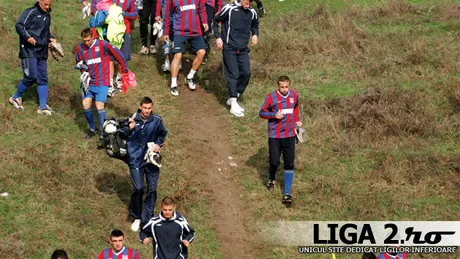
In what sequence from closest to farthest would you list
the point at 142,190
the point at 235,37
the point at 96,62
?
1. the point at 142,190
2. the point at 96,62
3. the point at 235,37

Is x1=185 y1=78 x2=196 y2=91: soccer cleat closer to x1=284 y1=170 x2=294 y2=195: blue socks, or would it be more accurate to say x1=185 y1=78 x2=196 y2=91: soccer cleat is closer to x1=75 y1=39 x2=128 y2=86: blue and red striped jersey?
x1=75 y1=39 x2=128 y2=86: blue and red striped jersey

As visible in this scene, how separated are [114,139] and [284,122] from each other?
8.84ft

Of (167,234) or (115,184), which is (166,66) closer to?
(115,184)

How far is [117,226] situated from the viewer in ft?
33.8

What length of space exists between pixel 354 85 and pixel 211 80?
310cm

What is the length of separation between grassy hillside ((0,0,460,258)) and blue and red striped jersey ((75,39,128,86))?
3.83ft

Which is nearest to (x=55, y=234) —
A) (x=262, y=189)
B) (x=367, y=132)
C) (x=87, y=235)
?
(x=87, y=235)

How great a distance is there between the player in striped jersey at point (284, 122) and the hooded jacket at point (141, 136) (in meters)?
1.89

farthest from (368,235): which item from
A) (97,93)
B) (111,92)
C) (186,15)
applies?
(111,92)

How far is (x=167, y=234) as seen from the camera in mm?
8414

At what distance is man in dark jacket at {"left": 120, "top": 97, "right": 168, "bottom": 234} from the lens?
9.70 meters

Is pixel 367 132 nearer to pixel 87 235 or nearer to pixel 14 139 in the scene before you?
pixel 87 235

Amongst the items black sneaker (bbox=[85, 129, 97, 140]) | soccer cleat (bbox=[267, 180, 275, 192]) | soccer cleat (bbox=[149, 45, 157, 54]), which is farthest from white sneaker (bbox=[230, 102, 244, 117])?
soccer cleat (bbox=[149, 45, 157, 54])

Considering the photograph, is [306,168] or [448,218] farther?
[306,168]
